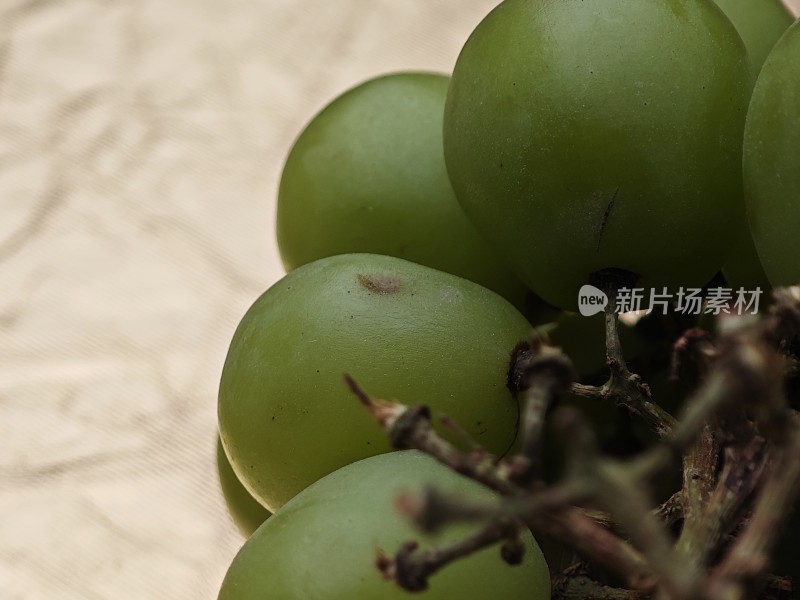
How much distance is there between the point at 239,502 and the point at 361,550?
7.3 inches

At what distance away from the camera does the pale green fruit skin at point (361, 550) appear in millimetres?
273

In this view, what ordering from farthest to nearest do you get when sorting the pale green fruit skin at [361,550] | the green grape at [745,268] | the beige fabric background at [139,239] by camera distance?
the beige fabric background at [139,239]
the green grape at [745,268]
the pale green fruit skin at [361,550]

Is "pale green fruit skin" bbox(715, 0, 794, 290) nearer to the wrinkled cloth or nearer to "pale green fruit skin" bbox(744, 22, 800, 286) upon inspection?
"pale green fruit skin" bbox(744, 22, 800, 286)

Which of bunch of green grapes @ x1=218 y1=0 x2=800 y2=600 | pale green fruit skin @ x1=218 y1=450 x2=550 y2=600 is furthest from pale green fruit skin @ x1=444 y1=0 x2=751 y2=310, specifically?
pale green fruit skin @ x1=218 y1=450 x2=550 y2=600

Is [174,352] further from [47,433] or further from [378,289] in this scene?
[378,289]

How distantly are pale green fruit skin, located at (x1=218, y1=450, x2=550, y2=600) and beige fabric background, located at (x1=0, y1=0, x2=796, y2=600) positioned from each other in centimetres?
37

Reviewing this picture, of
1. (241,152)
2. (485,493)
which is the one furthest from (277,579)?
(241,152)

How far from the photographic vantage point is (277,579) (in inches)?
11.2

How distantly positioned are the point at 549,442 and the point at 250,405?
13cm

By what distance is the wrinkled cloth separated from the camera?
2.18ft

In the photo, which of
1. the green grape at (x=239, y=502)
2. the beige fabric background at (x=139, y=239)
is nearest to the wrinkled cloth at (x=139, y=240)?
the beige fabric background at (x=139, y=239)

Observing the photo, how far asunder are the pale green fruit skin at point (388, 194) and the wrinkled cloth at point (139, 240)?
0.93ft

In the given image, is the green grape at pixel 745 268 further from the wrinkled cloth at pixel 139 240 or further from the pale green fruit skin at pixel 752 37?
the wrinkled cloth at pixel 139 240

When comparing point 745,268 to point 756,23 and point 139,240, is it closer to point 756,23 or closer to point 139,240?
point 756,23
